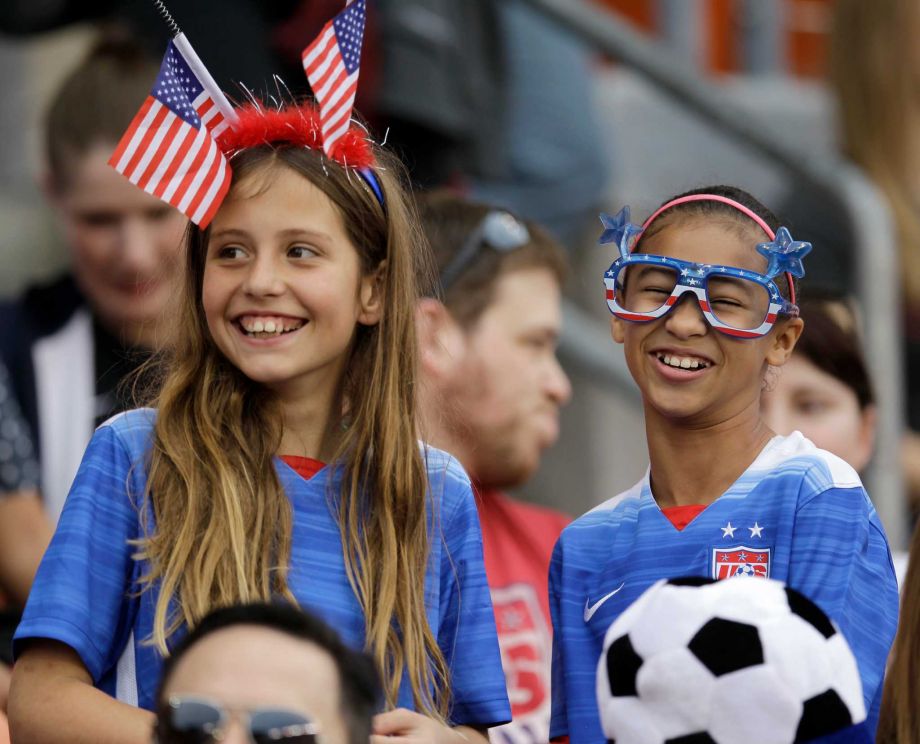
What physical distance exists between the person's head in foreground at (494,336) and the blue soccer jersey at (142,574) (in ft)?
4.06

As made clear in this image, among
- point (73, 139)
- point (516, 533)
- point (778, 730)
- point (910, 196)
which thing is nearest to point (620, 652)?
point (778, 730)

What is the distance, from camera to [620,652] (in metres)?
2.39

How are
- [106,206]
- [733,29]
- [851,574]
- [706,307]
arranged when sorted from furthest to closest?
[733,29] < [106,206] < [706,307] < [851,574]

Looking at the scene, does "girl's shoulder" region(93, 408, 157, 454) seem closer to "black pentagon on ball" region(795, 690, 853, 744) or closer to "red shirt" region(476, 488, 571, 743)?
"red shirt" region(476, 488, 571, 743)

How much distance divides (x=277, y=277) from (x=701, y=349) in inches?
29.6

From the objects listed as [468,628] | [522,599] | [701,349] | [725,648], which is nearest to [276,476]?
[468,628]

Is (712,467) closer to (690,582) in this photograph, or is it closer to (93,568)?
(690,582)

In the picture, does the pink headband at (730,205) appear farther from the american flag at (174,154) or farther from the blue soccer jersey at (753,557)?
the american flag at (174,154)

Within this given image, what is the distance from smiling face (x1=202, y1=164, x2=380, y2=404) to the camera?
3113 mm

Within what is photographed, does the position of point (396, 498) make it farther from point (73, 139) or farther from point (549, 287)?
point (73, 139)

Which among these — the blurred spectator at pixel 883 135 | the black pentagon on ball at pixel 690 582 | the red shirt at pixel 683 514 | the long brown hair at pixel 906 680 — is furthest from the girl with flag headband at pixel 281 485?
the blurred spectator at pixel 883 135

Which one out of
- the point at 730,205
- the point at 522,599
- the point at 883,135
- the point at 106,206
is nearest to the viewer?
the point at 730,205

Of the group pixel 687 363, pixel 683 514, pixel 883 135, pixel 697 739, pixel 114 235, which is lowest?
pixel 697 739

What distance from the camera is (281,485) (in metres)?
3.11
